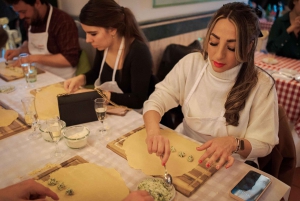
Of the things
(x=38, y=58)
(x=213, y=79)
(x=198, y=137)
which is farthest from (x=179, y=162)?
(x=38, y=58)

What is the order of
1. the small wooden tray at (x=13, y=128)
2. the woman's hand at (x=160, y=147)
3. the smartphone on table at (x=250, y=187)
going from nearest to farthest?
the smartphone on table at (x=250, y=187) < the woman's hand at (x=160, y=147) < the small wooden tray at (x=13, y=128)

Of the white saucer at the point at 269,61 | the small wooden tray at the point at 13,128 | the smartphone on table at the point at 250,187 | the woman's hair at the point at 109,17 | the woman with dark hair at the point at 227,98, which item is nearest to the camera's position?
the smartphone on table at the point at 250,187

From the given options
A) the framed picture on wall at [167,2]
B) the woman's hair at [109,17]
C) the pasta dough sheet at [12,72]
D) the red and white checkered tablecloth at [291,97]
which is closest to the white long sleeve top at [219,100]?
the woman's hair at [109,17]

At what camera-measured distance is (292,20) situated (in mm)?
2852

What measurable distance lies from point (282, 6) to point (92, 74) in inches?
176

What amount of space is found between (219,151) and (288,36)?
230cm

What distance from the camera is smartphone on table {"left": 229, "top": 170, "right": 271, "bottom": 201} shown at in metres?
0.95

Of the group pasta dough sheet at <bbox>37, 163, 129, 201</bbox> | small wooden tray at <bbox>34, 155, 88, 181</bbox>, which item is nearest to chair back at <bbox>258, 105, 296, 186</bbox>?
pasta dough sheet at <bbox>37, 163, 129, 201</bbox>

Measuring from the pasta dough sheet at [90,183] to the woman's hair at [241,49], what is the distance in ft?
2.09

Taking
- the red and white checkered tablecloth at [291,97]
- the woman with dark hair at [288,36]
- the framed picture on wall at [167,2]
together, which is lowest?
the red and white checkered tablecloth at [291,97]

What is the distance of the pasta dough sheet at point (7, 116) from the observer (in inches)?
56.5

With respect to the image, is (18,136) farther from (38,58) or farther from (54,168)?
(38,58)

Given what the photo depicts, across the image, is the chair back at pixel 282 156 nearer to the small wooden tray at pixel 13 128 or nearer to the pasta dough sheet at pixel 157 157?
the pasta dough sheet at pixel 157 157

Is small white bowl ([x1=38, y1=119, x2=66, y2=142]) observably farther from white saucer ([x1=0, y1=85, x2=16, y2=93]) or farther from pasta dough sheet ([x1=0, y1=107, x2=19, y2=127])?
white saucer ([x1=0, y1=85, x2=16, y2=93])
